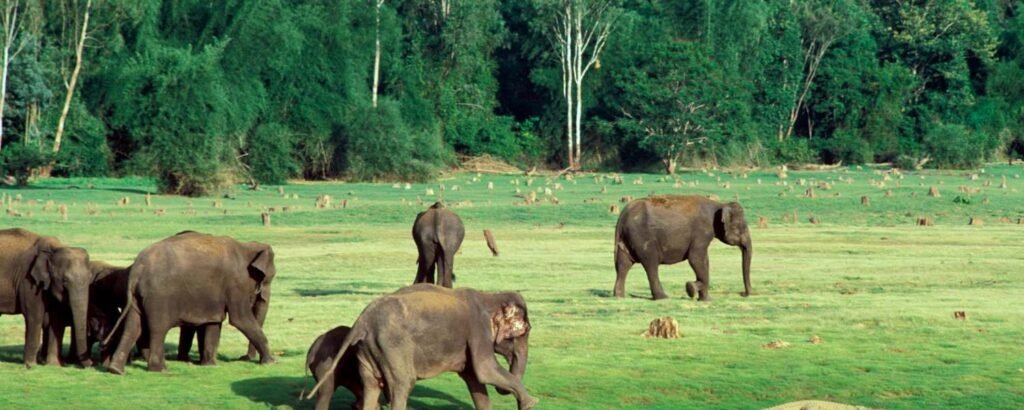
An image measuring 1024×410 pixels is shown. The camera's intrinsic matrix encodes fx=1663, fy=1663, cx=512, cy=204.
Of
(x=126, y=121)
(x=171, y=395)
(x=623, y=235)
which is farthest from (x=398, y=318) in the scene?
(x=126, y=121)

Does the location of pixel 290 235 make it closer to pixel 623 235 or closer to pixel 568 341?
pixel 623 235

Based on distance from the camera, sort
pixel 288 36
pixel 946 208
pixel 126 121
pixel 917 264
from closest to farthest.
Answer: pixel 917 264
pixel 946 208
pixel 126 121
pixel 288 36

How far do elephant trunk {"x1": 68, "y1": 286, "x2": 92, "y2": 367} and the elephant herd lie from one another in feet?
0.04

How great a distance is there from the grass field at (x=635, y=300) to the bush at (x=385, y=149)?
41.0 ft

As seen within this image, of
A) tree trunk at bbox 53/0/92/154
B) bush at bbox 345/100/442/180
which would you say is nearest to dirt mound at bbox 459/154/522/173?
bush at bbox 345/100/442/180

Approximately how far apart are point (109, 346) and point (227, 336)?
2.63m

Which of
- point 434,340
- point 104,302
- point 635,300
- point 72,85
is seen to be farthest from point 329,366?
point 72,85

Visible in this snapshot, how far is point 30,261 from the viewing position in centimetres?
1585

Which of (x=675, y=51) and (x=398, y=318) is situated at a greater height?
(x=675, y=51)

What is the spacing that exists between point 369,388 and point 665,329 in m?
6.59

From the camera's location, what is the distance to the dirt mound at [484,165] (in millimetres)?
78875

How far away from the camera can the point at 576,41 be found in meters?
78.8

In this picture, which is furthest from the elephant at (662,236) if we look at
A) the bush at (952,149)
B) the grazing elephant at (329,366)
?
the bush at (952,149)

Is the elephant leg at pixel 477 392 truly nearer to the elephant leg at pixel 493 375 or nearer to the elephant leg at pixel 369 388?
the elephant leg at pixel 493 375
